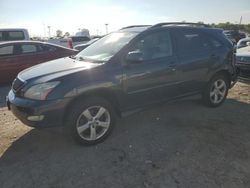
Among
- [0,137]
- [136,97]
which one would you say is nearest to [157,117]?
[136,97]

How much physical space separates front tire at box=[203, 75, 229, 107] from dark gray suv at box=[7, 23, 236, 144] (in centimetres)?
2

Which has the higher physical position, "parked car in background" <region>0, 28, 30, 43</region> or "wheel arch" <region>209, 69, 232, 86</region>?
"parked car in background" <region>0, 28, 30, 43</region>

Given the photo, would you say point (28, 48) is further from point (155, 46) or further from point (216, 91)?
point (216, 91)

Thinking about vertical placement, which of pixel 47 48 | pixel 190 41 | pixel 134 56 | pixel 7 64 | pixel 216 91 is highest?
pixel 190 41

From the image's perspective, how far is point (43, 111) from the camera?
10.9 feet

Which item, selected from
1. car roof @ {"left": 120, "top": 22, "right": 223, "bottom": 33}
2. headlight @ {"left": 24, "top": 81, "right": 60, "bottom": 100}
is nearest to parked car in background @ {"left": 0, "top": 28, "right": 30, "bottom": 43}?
car roof @ {"left": 120, "top": 22, "right": 223, "bottom": 33}

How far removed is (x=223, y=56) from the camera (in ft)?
17.0

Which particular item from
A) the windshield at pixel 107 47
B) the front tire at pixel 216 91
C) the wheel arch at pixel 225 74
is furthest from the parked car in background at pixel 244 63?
the windshield at pixel 107 47

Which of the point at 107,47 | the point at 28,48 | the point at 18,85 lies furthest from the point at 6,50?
the point at 107,47

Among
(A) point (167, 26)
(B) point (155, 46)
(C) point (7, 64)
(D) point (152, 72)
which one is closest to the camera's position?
(D) point (152, 72)

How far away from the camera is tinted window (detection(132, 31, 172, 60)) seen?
4.13m

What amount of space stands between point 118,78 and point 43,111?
3.88ft

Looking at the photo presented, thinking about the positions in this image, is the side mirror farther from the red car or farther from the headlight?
the red car

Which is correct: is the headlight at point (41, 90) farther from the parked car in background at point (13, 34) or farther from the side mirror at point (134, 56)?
the parked car in background at point (13, 34)
